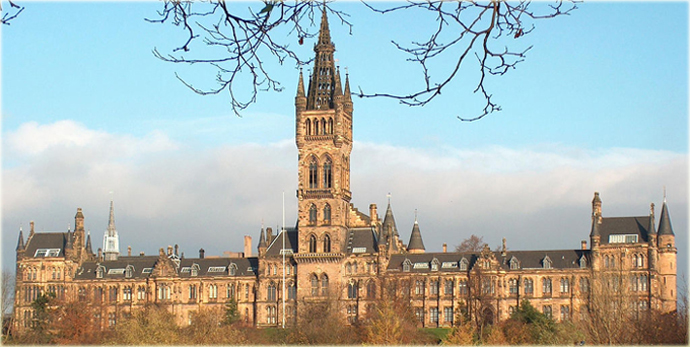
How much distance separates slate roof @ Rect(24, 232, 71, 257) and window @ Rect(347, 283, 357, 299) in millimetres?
31184

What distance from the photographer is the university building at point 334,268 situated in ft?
→ 354

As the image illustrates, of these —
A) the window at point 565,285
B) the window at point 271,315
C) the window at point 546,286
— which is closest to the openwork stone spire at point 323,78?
the window at point 271,315

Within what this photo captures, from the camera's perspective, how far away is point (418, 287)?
112 metres

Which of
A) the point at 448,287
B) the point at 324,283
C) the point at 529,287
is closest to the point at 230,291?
the point at 324,283

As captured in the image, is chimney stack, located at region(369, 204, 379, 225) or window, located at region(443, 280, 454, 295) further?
chimney stack, located at region(369, 204, 379, 225)

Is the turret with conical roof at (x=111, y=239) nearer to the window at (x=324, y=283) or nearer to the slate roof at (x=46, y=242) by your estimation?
the slate roof at (x=46, y=242)

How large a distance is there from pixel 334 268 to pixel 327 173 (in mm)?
9300

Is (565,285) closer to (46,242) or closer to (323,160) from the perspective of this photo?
(323,160)

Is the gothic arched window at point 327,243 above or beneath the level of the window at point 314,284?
above

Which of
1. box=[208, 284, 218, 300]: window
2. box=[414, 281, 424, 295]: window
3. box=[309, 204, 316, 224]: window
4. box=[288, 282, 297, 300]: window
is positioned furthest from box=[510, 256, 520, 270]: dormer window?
box=[208, 284, 218, 300]: window

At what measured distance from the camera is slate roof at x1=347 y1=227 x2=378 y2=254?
375 ft

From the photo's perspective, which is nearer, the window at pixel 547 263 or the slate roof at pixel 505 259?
the slate roof at pixel 505 259

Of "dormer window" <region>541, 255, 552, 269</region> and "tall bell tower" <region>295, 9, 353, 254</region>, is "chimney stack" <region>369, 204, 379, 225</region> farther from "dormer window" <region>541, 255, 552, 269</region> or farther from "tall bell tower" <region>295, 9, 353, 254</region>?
"dormer window" <region>541, 255, 552, 269</region>

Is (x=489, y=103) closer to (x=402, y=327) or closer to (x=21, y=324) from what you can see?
(x=402, y=327)
